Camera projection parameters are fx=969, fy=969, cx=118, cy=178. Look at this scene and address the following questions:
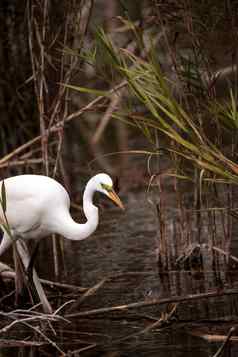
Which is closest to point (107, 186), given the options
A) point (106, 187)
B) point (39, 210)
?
point (106, 187)

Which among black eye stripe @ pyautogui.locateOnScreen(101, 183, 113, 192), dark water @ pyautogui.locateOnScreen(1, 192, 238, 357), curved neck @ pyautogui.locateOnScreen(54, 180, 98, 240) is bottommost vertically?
dark water @ pyautogui.locateOnScreen(1, 192, 238, 357)

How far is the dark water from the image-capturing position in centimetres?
559

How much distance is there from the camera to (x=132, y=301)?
6.59 metres

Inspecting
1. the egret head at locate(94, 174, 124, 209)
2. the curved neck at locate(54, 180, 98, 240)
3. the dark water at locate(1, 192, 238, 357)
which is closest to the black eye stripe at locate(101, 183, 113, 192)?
the egret head at locate(94, 174, 124, 209)

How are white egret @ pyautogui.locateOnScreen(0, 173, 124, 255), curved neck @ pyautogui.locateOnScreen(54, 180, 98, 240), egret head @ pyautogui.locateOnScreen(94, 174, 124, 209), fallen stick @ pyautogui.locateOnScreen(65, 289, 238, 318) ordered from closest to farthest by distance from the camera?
fallen stick @ pyautogui.locateOnScreen(65, 289, 238, 318), egret head @ pyautogui.locateOnScreen(94, 174, 124, 209), curved neck @ pyautogui.locateOnScreen(54, 180, 98, 240), white egret @ pyautogui.locateOnScreen(0, 173, 124, 255)

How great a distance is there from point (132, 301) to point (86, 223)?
2.03 ft

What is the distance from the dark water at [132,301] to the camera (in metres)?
5.59

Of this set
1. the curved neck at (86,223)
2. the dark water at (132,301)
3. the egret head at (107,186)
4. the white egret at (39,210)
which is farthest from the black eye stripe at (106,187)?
the dark water at (132,301)

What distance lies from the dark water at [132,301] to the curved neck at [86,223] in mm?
460

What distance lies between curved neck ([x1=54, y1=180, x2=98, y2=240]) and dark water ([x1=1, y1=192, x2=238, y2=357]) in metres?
0.46

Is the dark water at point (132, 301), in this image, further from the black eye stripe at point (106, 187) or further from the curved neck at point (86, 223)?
the black eye stripe at point (106, 187)

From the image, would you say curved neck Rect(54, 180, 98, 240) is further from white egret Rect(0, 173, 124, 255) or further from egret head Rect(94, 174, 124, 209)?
egret head Rect(94, 174, 124, 209)

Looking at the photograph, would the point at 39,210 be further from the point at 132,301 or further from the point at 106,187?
the point at 132,301

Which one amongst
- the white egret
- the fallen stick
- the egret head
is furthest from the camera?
the white egret
